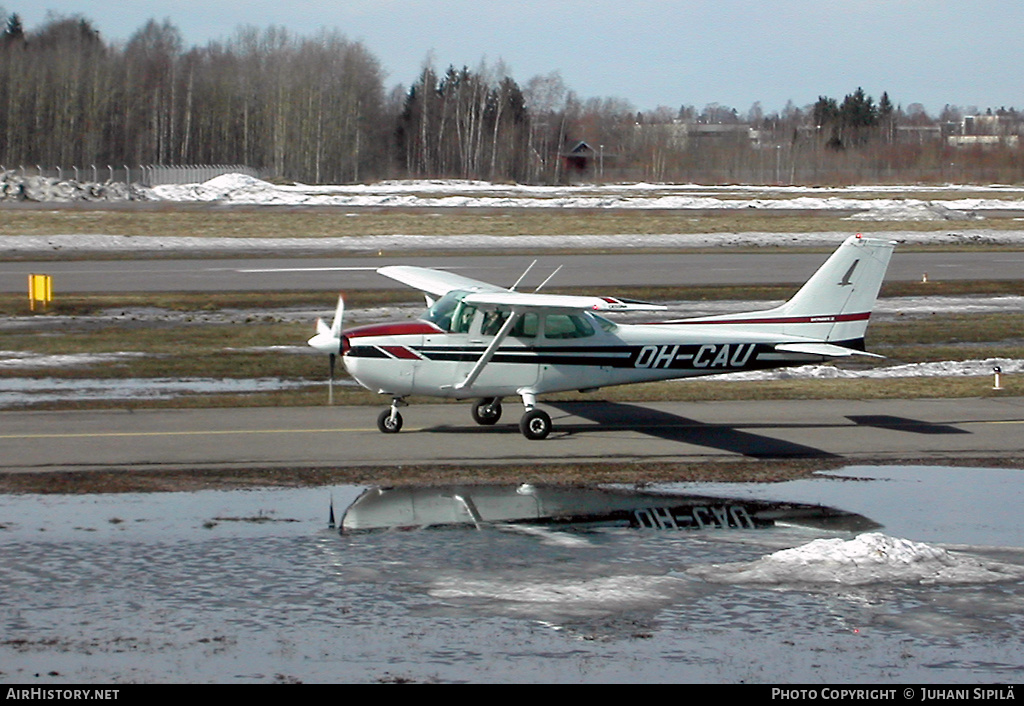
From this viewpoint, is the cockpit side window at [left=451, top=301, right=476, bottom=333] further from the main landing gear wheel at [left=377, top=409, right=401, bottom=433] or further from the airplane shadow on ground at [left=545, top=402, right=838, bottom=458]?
the airplane shadow on ground at [left=545, top=402, right=838, bottom=458]

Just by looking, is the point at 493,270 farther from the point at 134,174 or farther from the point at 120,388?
the point at 134,174

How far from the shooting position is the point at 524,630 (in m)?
8.73

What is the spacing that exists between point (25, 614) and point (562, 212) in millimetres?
61173

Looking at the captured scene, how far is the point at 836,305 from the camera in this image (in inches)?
677

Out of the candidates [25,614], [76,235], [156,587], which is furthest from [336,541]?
[76,235]

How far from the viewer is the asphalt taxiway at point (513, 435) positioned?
14.9m

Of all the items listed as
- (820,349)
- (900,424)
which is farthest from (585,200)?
(820,349)

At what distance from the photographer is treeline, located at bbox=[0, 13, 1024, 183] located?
11094 centimetres

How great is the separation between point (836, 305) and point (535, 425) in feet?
15.2

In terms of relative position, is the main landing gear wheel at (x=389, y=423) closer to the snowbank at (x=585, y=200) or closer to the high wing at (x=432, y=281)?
the high wing at (x=432, y=281)

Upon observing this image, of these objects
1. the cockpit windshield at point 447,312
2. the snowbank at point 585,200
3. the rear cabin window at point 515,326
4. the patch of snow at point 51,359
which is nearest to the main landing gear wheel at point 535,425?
the rear cabin window at point 515,326

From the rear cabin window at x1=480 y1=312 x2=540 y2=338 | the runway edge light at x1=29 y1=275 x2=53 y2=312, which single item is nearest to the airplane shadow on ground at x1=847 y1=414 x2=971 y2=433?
the rear cabin window at x1=480 y1=312 x2=540 y2=338

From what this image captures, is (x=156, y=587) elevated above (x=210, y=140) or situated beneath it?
situated beneath

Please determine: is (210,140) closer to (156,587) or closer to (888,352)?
(888,352)
